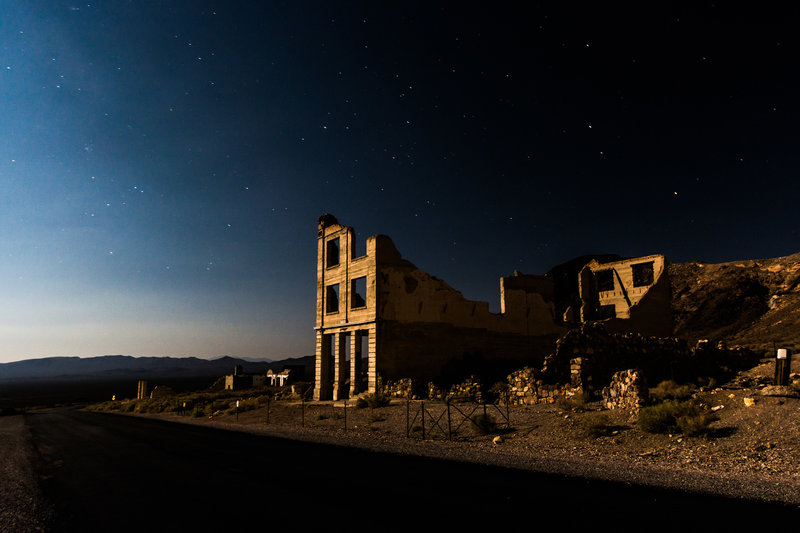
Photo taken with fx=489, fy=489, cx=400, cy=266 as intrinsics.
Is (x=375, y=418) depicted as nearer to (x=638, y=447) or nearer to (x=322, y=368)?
(x=638, y=447)

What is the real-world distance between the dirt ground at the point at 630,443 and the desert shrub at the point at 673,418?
0.25m

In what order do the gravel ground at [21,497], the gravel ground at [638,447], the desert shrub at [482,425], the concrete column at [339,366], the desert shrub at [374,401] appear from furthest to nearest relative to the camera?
the concrete column at [339,366], the desert shrub at [374,401], the desert shrub at [482,425], the gravel ground at [638,447], the gravel ground at [21,497]

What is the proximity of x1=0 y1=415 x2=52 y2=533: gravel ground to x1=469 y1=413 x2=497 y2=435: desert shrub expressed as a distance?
12441 millimetres

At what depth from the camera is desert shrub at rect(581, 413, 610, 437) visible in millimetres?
15094

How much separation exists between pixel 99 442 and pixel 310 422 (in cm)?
909

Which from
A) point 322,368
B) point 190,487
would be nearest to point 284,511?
point 190,487

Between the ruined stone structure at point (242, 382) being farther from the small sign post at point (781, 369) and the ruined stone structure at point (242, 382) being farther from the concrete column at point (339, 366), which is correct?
the small sign post at point (781, 369)

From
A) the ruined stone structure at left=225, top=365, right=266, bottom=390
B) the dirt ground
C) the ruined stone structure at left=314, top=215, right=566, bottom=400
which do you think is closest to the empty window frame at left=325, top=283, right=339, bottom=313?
the ruined stone structure at left=314, top=215, right=566, bottom=400

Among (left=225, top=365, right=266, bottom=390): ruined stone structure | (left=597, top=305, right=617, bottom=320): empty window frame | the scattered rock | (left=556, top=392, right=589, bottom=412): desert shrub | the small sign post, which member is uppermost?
(left=597, top=305, right=617, bottom=320): empty window frame

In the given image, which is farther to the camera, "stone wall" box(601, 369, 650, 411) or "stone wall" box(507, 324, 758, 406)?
"stone wall" box(507, 324, 758, 406)

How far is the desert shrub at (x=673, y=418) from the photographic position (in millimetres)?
13578

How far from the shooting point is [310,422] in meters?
24.6

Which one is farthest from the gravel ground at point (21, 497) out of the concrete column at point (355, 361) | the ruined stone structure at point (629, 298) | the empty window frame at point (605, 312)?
the empty window frame at point (605, 312)

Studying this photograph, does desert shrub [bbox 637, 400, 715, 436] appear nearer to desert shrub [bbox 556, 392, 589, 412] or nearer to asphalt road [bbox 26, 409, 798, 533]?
desert shrub [bbox 556, 392, 589, 412]
